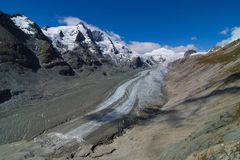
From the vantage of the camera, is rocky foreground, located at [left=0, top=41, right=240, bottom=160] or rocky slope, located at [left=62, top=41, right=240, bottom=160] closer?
rocky slope, located at [left=62, top=41, right=240, bottom=160]

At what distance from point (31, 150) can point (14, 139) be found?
15179mm

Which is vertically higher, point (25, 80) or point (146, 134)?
point (25, 80)

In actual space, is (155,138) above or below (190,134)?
below

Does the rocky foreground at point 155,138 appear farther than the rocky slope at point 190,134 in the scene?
Yes

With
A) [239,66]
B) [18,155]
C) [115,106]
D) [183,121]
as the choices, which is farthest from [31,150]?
[239,66]

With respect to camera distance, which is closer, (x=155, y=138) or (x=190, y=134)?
(x=190, y=134)

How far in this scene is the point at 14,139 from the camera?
64375 millimetres

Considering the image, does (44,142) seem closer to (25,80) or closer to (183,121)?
(183,121)

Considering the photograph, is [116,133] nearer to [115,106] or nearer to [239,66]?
[115,106]

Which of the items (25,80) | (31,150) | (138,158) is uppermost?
(25,80)

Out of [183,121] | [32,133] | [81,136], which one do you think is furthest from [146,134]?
[32,133]

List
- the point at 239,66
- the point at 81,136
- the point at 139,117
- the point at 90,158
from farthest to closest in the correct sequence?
the point at 239,66 < the point at 139,117 < the point at 81,136 < the point at 90,158

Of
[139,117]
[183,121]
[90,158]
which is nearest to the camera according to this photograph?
[90,158]

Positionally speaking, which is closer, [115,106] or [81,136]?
[81,136]
